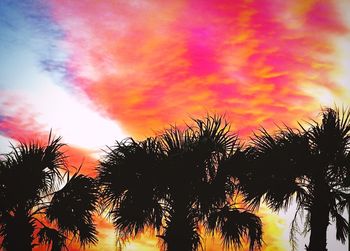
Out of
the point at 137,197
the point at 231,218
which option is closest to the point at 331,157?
the point at 231,218

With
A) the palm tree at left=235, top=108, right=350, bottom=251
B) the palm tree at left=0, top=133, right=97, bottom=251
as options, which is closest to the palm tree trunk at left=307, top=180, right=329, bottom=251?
the palm tree at left=235, top=108, right=350, bottom=251

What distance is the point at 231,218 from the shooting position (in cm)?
1459

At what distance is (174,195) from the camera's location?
1491cm

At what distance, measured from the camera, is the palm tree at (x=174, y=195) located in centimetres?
1461

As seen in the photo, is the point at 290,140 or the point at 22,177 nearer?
the point at 290,140

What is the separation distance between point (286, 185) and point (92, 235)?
7.61 metres

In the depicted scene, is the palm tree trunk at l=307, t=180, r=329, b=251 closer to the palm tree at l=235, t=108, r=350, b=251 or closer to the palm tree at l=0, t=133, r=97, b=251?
the palm tree at l=235, t=108, r=350, b=251

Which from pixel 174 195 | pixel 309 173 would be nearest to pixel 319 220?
pixel 309 173

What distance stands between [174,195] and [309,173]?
4.33m

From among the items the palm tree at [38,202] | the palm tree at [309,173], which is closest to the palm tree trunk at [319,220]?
the palm tree at [309,173]

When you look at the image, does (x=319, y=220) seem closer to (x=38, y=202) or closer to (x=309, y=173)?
(x=309, y=173)

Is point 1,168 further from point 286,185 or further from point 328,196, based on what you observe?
point 328,196

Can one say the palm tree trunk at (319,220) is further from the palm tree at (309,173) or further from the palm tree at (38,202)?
the palm tree at (38,202)

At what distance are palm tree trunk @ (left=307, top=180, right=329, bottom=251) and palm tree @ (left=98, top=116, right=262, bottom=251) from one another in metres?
1.94
